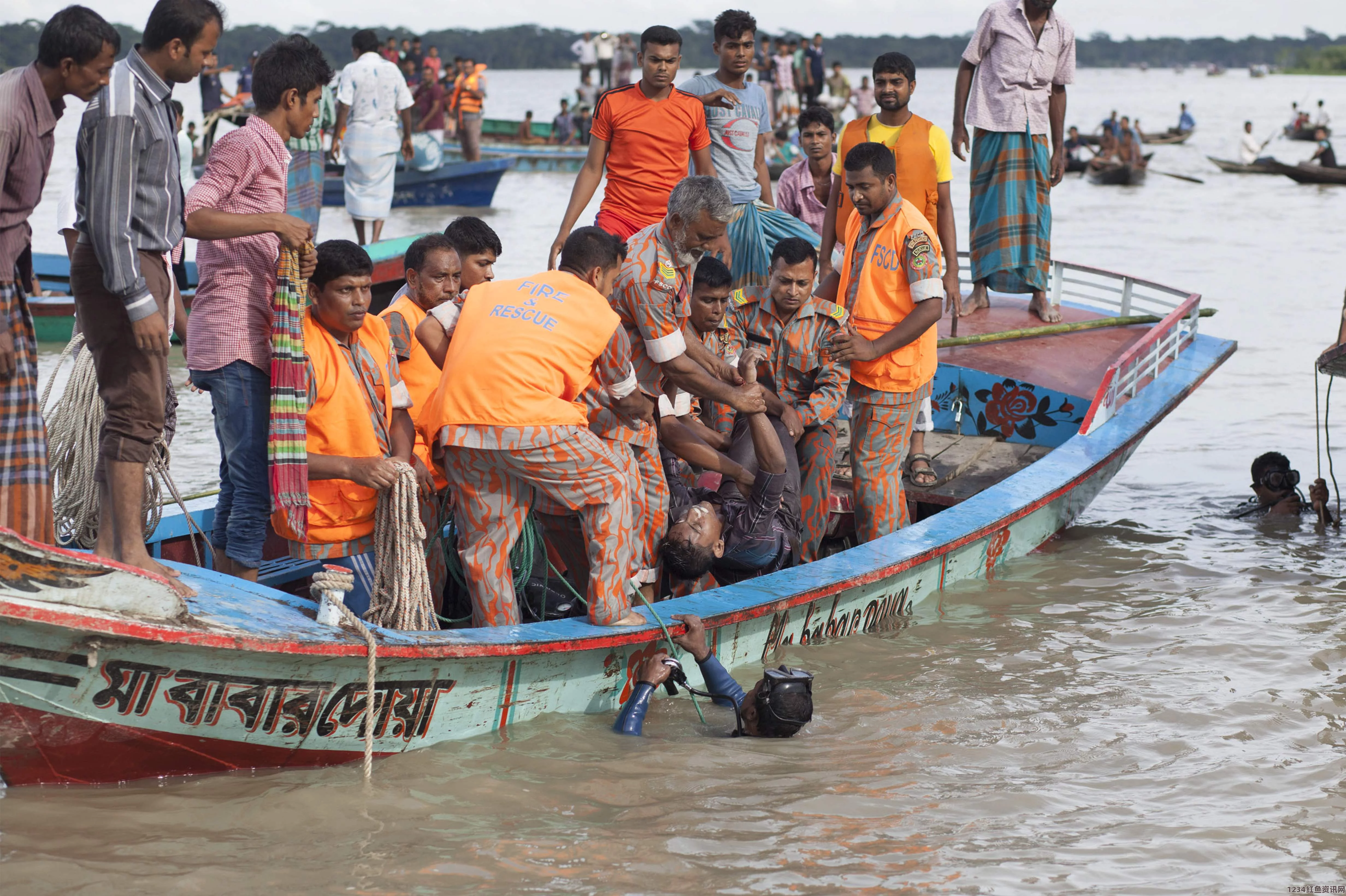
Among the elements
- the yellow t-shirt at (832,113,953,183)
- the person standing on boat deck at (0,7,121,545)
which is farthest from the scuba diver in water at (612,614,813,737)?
the yellow t-shirt at (832,113,953,183)

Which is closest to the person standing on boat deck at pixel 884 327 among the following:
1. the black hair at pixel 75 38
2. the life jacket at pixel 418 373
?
the life jacket at pixel 418 373

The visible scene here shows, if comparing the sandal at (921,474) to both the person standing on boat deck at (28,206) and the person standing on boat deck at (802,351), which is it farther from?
the person standing on boat deck at (28,206)

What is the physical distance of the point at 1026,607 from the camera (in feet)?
18.9

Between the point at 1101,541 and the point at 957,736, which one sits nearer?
the point at 957,736

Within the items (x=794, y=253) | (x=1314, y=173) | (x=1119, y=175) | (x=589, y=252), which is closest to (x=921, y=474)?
(x=794, y=253)

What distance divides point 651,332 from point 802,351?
82cm

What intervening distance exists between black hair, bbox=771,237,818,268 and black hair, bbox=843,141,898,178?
39 centimetres

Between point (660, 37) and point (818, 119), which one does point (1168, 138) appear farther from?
point (660, 37)

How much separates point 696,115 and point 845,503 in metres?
1.86

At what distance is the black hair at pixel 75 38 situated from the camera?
10.7 ft

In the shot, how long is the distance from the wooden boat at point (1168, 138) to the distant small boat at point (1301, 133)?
2297 mm

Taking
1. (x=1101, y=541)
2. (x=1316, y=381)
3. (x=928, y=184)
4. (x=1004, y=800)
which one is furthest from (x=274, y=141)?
(x=1316, y=381)

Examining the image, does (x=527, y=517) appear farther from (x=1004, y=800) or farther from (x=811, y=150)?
(x=811, y=150)

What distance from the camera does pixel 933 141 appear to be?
6.27 meters
